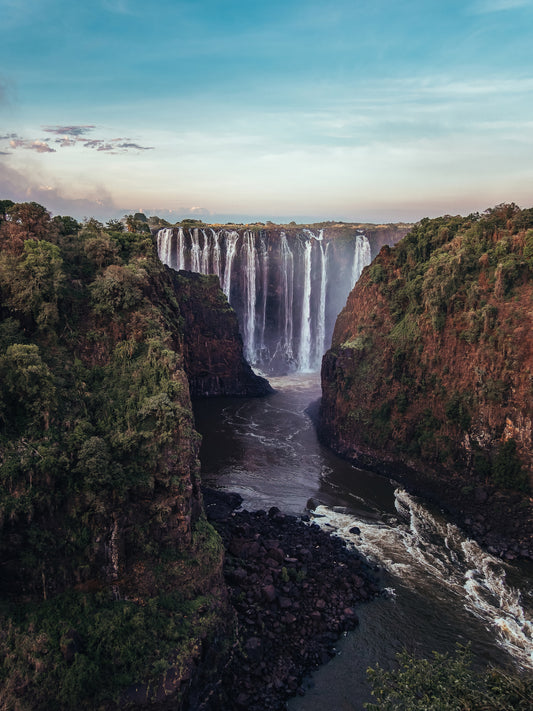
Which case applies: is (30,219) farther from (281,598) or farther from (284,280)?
(284,280)

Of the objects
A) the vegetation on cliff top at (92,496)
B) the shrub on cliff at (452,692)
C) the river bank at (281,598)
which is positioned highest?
the vegetation on cliff top at (92,496)

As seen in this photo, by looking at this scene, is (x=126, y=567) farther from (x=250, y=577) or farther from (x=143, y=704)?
(x=250, y=577)

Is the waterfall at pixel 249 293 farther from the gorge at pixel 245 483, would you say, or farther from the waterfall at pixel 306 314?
the gorge at pixel 245 483

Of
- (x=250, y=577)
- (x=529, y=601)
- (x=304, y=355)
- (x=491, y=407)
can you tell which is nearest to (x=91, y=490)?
(x=250, y=577)

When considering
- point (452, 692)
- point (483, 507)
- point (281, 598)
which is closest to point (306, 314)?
point (483, 507)

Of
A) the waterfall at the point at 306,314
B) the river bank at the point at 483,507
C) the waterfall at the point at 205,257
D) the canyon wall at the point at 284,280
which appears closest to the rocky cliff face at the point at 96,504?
the river bank at the point at 483,507
